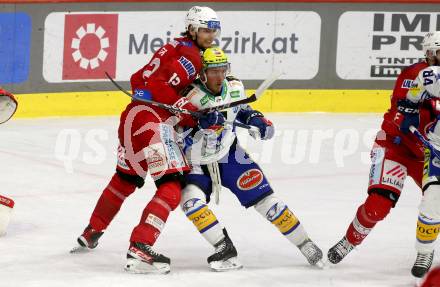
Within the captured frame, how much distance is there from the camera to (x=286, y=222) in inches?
240

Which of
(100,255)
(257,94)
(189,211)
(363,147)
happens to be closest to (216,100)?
(257,94)

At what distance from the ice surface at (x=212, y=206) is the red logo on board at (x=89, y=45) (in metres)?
0.43

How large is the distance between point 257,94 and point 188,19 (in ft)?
1.84

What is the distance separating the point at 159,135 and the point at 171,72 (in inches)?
12.8

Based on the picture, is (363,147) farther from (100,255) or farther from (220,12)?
(100,255)

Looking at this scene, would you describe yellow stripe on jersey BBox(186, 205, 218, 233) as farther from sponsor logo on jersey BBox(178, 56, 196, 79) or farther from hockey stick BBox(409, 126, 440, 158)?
hockey stick BBox(409, 126, 440, 158)

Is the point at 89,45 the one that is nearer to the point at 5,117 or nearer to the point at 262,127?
the point at 5,117

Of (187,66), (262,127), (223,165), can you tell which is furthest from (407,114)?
(187,66)

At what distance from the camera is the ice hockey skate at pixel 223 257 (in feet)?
19.6

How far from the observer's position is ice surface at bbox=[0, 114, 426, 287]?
5.97 metres

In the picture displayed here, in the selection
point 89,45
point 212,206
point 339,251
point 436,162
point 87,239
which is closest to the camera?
point 436,162

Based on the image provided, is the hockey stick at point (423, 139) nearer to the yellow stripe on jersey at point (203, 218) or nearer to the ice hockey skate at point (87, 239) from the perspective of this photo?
the yellow stripe on jersey at point (203, 218)

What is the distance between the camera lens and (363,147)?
9742mm

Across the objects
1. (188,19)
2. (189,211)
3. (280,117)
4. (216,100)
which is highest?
(188,19)
